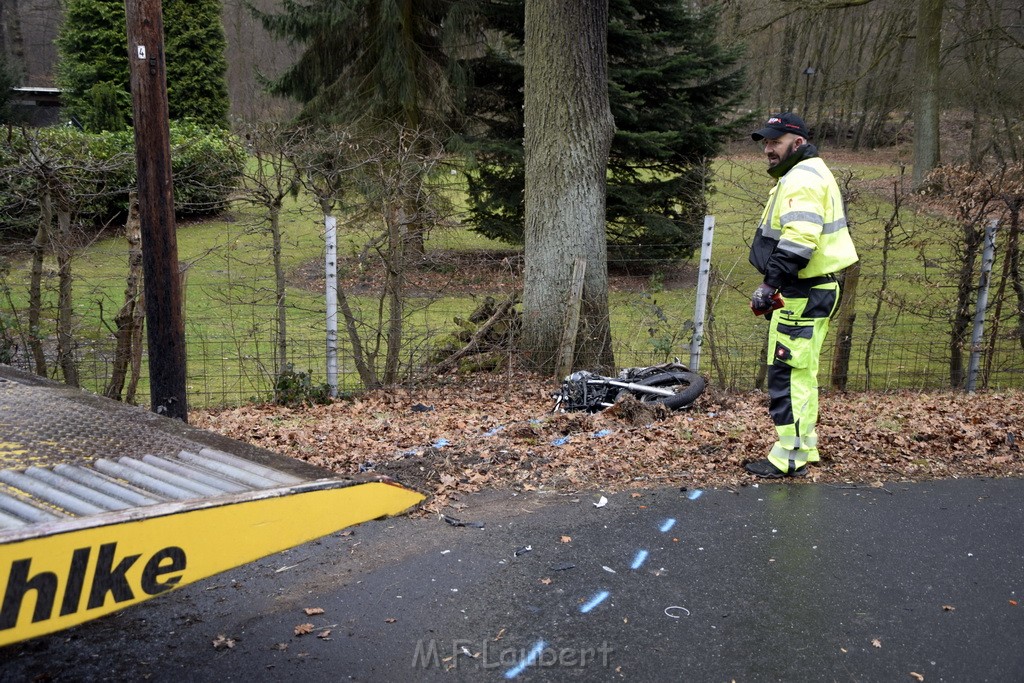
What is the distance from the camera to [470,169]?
62.2 ft

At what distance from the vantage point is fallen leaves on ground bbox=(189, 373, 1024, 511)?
235 inches

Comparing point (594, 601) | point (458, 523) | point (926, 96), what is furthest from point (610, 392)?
point (926, 96)

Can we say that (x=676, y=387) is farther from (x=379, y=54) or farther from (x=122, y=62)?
(x=122, y=62)

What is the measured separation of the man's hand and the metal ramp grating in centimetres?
339

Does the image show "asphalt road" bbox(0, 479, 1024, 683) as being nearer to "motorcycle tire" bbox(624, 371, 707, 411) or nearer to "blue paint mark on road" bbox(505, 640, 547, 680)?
"blue paint mark on road" bbox(505, 640, 547, 680)

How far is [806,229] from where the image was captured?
546cm

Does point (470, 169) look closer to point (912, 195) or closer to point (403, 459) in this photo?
point (912, 195)

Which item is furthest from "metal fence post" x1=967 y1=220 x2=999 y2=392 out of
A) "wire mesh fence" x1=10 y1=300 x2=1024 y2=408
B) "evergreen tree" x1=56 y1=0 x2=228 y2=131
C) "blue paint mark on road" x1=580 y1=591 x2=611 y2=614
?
"evergreen tree" x1=56 y1=0 x2=228 y2=131

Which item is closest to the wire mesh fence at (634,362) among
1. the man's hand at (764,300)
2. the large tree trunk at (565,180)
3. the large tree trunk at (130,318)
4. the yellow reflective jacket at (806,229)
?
the large tree trunk at (130,318)

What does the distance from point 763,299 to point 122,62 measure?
24.5m

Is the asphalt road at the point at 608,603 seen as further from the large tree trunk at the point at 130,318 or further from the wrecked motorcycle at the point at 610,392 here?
the large tree trunk at the point at 130,318

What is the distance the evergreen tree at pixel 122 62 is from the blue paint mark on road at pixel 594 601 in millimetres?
24161

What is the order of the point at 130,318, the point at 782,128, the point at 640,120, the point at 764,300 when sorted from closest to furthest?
the point at 764,300, the point at 782,128, the point at 130,318, the point at 640,120

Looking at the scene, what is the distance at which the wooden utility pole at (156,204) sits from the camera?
5723 millimetres
